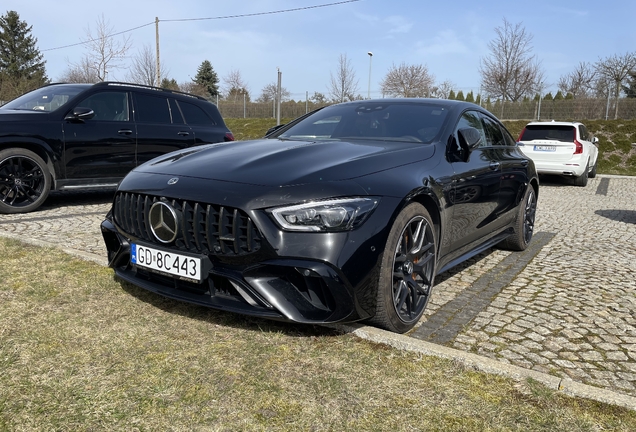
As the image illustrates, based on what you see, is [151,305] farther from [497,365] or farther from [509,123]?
[509,123]

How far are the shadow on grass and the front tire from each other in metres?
0.33

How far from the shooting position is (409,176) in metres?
3.20

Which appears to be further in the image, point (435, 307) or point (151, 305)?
point (435, 307)

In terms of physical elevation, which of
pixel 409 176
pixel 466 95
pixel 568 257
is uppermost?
pixel 466 95

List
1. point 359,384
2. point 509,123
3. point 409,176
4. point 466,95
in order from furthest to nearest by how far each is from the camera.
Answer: point 466,95, point 509,123, point 409,176, point 359,384

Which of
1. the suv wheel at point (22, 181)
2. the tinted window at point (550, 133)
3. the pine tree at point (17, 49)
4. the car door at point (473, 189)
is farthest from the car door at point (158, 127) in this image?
the pine tree at point (17, 49)

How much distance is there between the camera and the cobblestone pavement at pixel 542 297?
9.65 feet

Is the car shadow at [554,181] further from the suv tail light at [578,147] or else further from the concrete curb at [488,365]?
the concrete curb at [488,365]

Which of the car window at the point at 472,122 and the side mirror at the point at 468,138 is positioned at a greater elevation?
the car window at the point at 472,122

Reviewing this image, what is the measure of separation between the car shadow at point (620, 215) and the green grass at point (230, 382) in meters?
6.78

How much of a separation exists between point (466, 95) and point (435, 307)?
3481 centimetres

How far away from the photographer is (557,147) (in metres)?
12.7

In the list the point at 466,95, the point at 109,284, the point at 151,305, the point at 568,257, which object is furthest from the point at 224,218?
the point at 466,95

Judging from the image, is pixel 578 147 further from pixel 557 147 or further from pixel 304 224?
pixel 304 224
